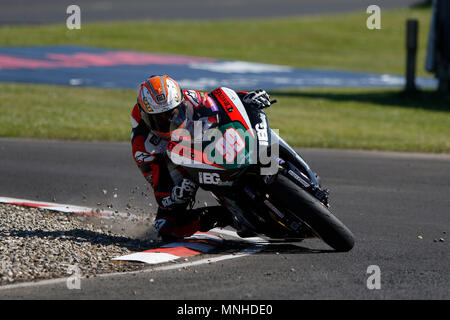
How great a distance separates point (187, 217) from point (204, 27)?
21947mm

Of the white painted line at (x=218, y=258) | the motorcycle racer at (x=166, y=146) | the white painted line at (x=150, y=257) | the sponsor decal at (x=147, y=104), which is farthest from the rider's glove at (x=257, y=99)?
the white painted line at (x=150, y=257)

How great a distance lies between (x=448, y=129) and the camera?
47.5 ft

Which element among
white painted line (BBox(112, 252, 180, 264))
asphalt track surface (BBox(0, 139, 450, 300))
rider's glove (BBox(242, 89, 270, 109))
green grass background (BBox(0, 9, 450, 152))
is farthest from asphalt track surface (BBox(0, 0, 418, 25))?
white painted line (BBox(112, 252, 180, 264))

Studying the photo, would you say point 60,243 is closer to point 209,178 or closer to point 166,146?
point 166,146

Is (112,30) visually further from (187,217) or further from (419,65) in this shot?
(187,217)

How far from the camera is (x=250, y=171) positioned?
6137 mm

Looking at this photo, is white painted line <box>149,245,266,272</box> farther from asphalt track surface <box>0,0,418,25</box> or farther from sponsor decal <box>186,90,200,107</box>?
asphalt track surface <box>0,0,418,25</box>

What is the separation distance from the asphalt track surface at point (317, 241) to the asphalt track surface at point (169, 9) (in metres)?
17.8

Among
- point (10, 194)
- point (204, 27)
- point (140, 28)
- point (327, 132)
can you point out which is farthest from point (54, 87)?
point (204, 27)

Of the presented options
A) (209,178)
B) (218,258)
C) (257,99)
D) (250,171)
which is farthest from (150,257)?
(257,99)

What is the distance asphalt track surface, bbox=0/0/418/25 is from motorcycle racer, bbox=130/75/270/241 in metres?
21.5

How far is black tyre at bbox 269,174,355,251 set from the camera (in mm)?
6008

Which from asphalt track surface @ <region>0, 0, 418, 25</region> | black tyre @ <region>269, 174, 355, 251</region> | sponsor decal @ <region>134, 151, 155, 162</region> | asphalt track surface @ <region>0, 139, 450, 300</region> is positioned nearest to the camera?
asphalt track surface @ <region>0, 139, 450, 300</region>

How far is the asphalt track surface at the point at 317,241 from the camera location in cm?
526
